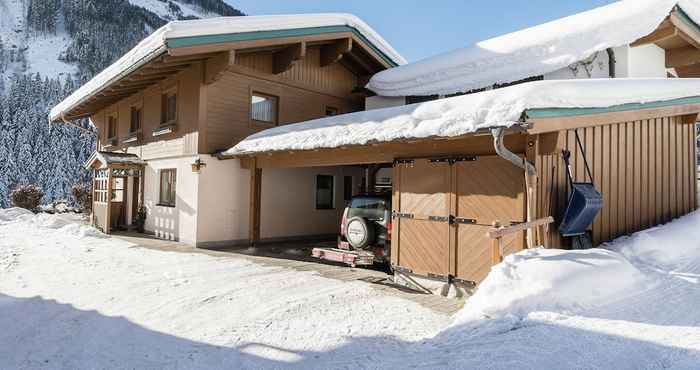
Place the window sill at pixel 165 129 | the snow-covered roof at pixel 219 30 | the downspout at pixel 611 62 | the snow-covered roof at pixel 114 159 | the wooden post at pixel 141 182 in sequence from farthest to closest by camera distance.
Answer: the wooden post at pixel 141 182 < the snow-covered roof at pixel 114 159 < the window sill at pixel 165 129 < the snow-covered roof at pixel 219 30 < the downspout at pixel 611 62

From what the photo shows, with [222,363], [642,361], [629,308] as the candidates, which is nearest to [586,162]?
[629,308]

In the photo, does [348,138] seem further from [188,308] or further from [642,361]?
[642,361]

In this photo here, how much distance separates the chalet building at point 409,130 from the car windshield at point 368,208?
63 cm

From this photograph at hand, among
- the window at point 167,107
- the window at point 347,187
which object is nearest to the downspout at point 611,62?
the window at point 347,187

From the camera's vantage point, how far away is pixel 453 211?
259 inches

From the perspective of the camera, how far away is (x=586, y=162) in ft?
21.2

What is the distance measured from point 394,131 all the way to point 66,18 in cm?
10480

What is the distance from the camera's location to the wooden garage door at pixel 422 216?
6.71 m

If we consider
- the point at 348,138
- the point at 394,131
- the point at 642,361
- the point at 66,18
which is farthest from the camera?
the point at 66,18

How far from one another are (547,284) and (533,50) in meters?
7.60

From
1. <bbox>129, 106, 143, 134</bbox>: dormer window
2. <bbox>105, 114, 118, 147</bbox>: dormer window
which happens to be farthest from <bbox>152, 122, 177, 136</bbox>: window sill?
<bbox>105, 114, 118, 147</bbox>: dormer window

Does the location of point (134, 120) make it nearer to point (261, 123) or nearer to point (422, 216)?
point (261, 123)

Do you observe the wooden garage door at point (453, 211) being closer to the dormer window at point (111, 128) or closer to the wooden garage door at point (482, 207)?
the wooden garage door at point (482, 207)

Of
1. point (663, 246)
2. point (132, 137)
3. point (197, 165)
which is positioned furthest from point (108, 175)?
point (663, 246)
